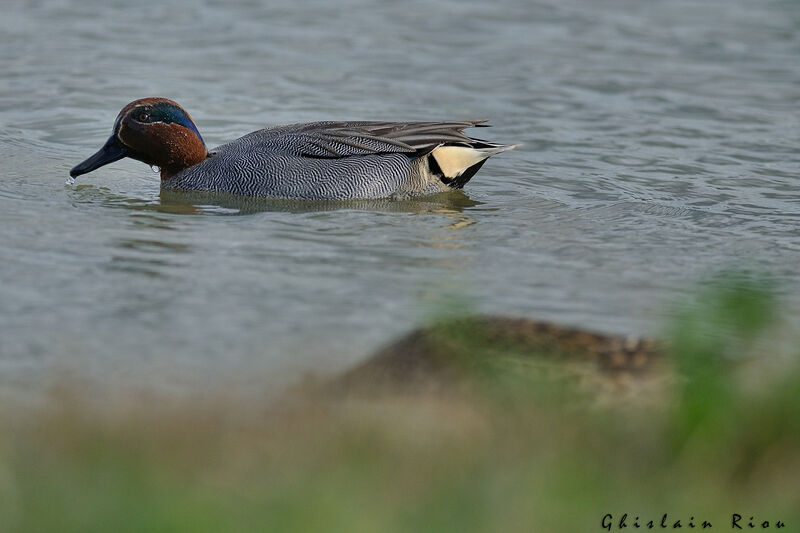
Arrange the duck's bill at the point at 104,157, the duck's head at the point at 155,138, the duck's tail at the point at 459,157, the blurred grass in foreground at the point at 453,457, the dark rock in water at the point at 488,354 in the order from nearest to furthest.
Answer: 1. the blurred grass in foreground at the point at 453,457
2. the dark rock in water at the point at 488,354
3. the duck's bill at the point at 104,157
4. the duck's head at the point at 155,138
5. the duck's tail at the point at 459,157

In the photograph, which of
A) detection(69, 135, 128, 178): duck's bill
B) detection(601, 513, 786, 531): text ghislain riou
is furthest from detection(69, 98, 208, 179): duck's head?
detection(601, 513, 786, 531): text ghislain riou

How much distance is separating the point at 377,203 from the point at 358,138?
0.53 m

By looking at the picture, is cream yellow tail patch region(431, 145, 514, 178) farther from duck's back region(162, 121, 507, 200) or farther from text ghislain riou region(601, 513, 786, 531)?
text ghislain riou region(601, 513, 786, 531)

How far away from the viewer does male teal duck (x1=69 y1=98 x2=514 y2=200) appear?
856 centimetres

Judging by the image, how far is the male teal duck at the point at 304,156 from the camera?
8.56 m

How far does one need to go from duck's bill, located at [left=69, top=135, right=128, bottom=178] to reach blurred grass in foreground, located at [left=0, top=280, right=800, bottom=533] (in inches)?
181

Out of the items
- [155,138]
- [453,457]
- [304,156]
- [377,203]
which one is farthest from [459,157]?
[453,457]

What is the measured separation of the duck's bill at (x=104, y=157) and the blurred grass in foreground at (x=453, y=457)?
181 inches

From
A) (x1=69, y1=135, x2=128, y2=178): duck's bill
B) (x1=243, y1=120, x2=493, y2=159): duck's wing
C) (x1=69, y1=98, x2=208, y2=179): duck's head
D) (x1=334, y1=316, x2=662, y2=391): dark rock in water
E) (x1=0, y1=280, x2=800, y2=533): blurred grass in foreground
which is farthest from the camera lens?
(x1=69, y1=98, x2=208, y2=179): duck's head

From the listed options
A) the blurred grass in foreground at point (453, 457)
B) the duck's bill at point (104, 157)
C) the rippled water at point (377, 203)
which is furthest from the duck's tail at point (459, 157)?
the blurred grass in foreground at point (453, 457)

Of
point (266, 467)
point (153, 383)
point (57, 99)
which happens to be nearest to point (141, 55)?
point (57, 99)

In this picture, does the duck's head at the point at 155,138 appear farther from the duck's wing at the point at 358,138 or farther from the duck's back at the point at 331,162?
the duck's wing at the point at 358,138

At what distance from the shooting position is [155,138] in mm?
8883

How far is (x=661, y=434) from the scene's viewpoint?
11.7ft
